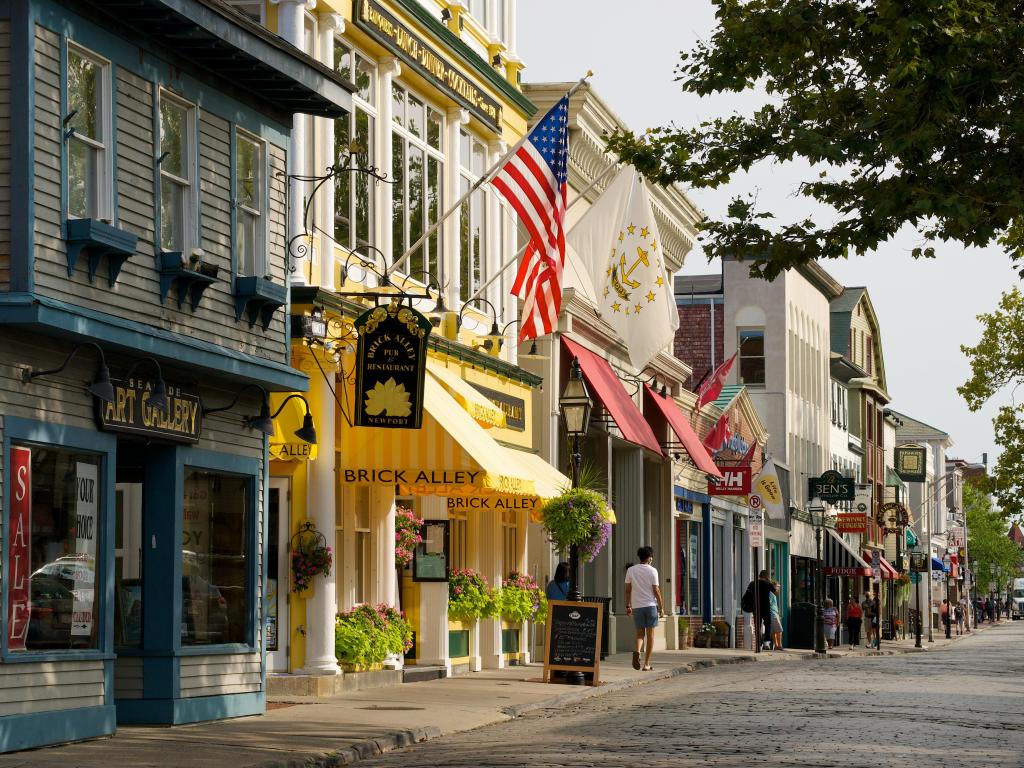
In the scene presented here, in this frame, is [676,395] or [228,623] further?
[676,395]

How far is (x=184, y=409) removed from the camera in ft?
58.5

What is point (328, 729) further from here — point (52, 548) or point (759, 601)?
point (759, 601)

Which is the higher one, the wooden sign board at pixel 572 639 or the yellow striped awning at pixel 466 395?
the yellow striped awning at pixel 466 395

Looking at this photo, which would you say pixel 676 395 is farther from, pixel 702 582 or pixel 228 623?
pixel 228 623

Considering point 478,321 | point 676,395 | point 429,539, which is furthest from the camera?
point 676,395

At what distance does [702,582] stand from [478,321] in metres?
20.8

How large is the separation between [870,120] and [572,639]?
11.1 metres

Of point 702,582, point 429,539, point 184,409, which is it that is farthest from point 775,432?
point 184,409

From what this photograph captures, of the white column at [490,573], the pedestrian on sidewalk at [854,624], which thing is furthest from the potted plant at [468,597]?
the pedestrian on sidewalk at [854,624]

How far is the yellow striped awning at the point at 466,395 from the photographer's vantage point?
994 inches

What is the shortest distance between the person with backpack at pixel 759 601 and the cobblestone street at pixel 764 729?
547 inches

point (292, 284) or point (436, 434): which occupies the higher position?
point (292, 284)

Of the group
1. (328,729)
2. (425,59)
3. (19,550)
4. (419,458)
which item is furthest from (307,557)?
(425,59)

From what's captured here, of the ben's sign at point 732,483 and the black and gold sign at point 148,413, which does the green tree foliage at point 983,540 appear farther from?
the black and gold sign at point 148,413
